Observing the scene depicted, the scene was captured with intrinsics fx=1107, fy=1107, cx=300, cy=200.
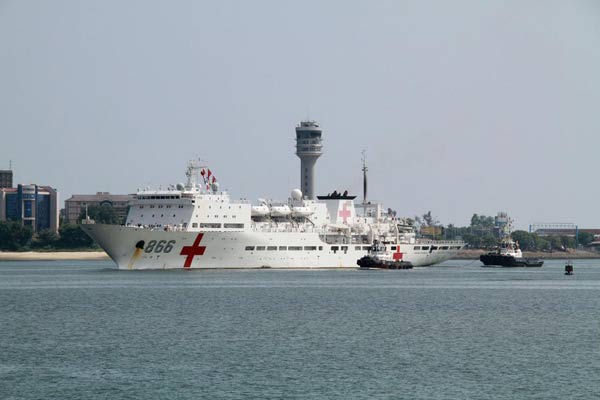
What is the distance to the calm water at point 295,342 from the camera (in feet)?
109

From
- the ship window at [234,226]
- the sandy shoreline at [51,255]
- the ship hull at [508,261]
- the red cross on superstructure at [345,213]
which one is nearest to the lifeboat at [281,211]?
the ship window at [234,226]

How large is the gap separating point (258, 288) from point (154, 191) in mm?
20403

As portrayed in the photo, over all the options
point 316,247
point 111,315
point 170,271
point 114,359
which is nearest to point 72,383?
point 114,359

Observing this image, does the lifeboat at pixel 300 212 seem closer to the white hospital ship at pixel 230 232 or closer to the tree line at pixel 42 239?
the white hospital ship at pixel 230 232

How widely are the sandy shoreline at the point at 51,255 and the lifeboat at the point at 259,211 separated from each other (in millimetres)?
68969

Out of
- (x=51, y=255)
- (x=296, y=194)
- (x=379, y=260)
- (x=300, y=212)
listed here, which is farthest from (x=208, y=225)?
(x=51, y=255)

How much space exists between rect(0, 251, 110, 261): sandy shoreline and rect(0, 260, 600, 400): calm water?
86.4 m

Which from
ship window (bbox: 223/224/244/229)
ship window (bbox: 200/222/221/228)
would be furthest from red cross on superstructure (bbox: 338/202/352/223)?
ship window (bbox: 200/222/221/228)

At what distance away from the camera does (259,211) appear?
94.1 metres

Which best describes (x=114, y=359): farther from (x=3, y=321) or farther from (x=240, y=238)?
(x=240, y=238)

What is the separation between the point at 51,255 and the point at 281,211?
240 ft

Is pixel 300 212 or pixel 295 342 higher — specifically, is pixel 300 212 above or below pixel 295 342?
above

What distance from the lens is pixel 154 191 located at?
8919 centimetres

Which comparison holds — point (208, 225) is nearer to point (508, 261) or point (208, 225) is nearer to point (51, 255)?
point (508, 261)
